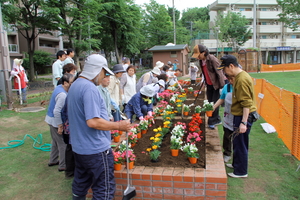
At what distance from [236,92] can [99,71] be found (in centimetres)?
200

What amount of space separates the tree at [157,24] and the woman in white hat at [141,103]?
1455 inches

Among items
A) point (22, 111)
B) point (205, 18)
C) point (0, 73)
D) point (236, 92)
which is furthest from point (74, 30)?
point (205, 18)

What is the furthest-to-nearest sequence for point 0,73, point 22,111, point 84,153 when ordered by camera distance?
point 0,73 → point 22,111 → point 84,153

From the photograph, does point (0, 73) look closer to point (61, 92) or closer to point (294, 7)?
point (61, 92)

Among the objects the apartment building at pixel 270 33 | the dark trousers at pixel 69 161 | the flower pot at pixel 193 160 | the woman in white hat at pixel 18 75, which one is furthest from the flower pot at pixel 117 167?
the apartment building at pixel 270 33

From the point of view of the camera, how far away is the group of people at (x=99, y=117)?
2490 millimetres

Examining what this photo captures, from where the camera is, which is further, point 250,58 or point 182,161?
point 250,58

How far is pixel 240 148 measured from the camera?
12.1ft

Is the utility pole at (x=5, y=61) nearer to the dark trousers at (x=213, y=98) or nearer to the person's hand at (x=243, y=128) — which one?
the dark trousers at (x=213, y=98)

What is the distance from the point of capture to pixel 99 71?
2.58 meters

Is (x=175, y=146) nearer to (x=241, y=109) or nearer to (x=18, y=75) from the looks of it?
(x=241, y=109)

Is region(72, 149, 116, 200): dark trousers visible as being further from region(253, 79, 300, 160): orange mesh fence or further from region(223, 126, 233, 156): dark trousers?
region(253, 79, 300, 160): orange mesh fence

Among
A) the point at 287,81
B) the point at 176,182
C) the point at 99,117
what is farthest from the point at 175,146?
the point at 287,81

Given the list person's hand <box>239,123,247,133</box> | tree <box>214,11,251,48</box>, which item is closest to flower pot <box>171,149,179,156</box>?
person's hand <box>239,123,247,133</box>
